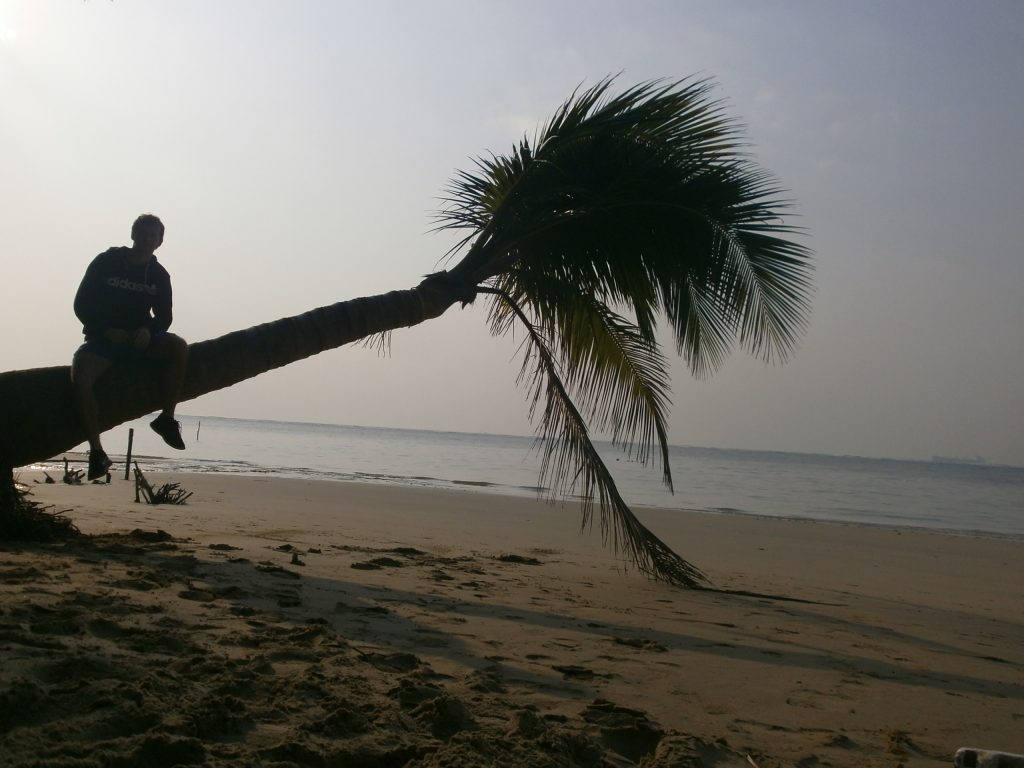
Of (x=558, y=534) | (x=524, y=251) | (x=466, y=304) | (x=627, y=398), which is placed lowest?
(x=558, y=534)

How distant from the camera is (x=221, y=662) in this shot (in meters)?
3.17

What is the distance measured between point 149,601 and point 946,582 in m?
8.90

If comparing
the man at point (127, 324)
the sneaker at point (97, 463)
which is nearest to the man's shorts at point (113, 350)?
the man at point (127, 324)

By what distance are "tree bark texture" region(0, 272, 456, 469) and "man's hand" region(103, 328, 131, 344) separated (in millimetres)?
219

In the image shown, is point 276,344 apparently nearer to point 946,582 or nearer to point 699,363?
point 699,363

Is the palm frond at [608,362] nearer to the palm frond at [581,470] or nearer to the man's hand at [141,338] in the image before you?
the palm frond at [581,470]

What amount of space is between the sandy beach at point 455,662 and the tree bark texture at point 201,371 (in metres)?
0.74

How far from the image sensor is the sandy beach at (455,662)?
103 inches

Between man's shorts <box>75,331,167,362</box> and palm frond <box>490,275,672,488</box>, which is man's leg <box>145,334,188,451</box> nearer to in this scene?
man's shorts <box>75,331,167,362</box>

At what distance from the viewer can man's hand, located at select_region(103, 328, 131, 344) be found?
5.14 meters

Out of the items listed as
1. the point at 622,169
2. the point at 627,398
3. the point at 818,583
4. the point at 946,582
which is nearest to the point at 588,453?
the point at 627,398

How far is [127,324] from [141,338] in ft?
0.48

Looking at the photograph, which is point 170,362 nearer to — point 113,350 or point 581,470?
point 113,350

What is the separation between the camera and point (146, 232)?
17.1 feet
